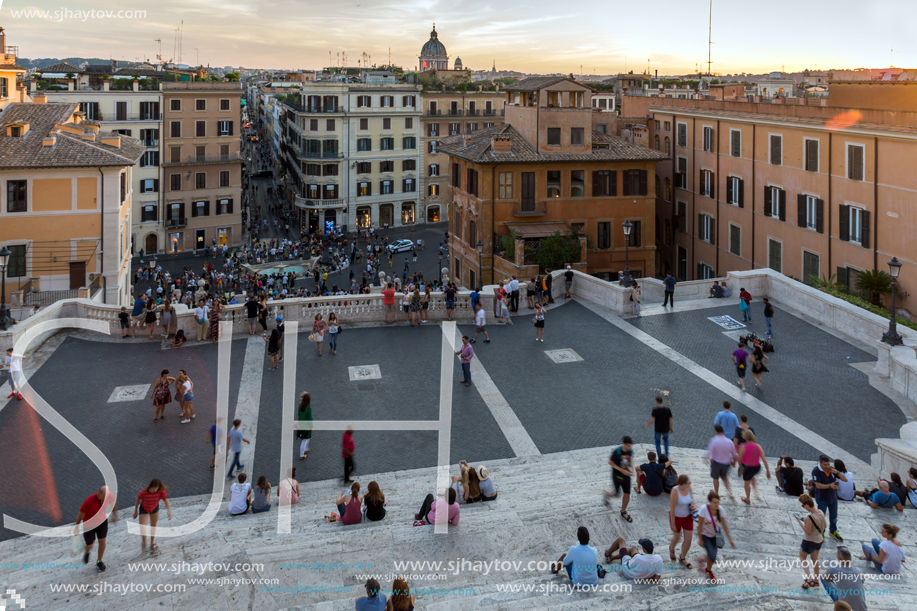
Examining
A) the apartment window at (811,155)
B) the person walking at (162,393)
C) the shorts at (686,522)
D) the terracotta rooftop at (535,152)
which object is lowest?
the shorts at (686,522)

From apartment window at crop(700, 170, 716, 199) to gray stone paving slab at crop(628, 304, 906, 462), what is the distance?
1946 cm

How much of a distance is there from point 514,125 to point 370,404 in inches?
1243

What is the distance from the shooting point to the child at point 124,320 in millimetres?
23094

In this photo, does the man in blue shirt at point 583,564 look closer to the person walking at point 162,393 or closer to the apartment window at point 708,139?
the person walking at point 162,393

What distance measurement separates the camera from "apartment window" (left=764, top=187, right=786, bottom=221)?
124 feet

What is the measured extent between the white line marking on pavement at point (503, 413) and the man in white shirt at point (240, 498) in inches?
229

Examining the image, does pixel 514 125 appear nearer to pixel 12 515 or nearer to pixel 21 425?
pixel 21 425

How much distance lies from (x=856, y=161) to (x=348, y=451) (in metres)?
28.1

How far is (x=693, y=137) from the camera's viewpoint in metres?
45.8

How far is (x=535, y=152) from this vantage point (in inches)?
1667

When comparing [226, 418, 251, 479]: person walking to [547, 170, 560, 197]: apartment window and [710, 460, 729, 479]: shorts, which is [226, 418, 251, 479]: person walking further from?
[547, 170, 560, 197]: apartment window

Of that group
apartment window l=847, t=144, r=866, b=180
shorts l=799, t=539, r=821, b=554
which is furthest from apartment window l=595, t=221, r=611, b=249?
shorts l=799, t=539, r=821, b=554

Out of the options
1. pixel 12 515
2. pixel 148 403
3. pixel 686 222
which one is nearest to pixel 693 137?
pixel 686 222

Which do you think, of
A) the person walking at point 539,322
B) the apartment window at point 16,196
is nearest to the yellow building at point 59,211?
the apartment window at point 16,196
